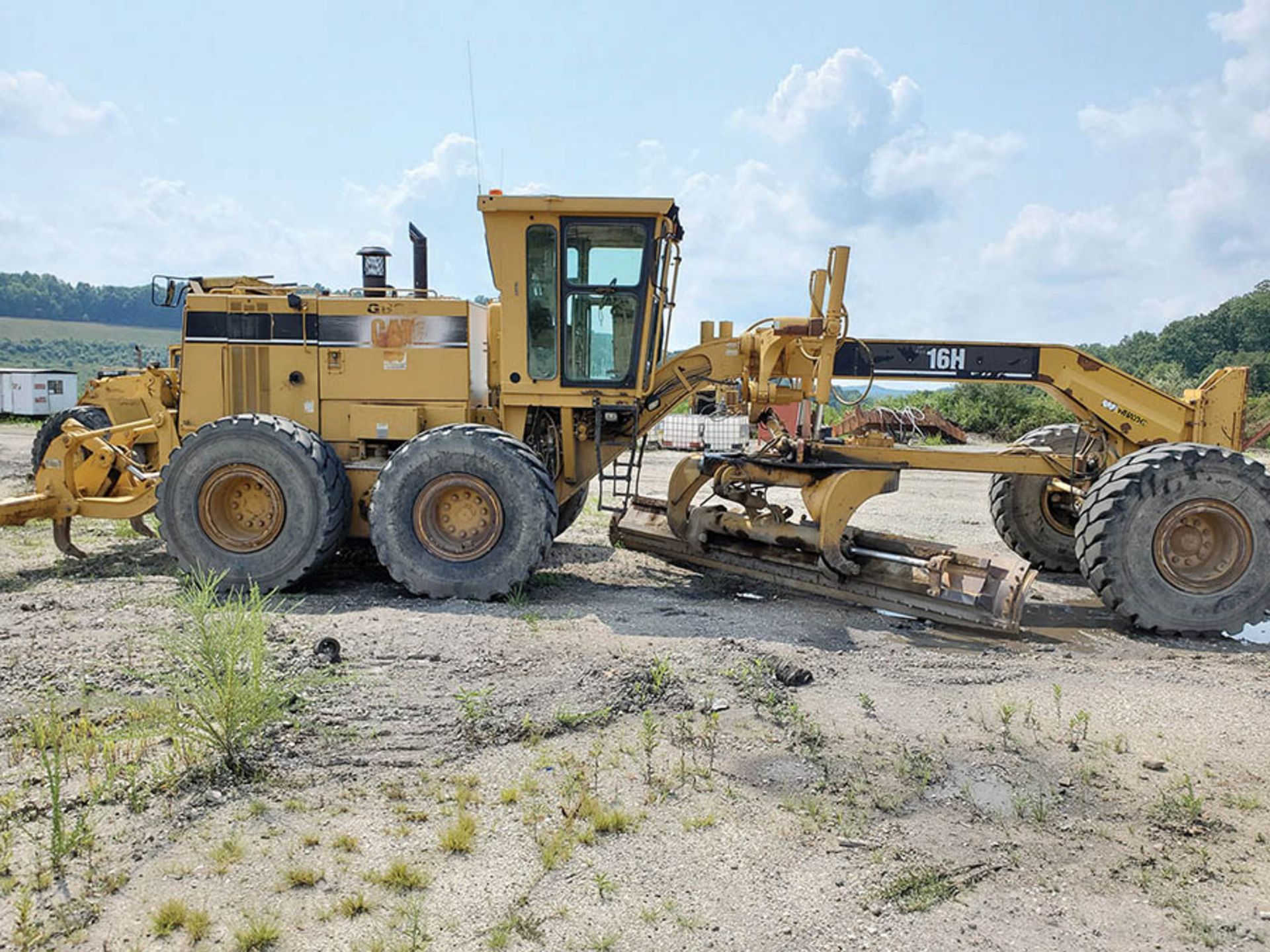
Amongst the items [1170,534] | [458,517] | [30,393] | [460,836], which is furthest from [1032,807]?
[30,393]

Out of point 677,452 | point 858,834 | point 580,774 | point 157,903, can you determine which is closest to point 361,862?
point 157,903

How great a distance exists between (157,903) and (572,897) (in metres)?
1.43

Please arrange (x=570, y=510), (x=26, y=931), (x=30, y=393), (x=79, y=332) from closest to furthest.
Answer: (x=26, y=931) < (x=570, y=510) < (x=30, y=393) < (x=79, y=332)

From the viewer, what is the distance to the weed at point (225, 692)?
424 centimetres

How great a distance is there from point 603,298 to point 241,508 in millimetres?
3510

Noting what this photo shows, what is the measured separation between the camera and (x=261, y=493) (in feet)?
26.0

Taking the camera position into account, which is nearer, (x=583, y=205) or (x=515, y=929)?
(x=515, y=929)

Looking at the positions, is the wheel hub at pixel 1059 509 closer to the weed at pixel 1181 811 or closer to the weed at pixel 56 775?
the weed at pixel 1181 811

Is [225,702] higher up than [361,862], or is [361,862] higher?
[225,702]

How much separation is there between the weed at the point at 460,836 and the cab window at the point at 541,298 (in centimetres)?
498

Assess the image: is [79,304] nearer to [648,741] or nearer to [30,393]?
[30,393]

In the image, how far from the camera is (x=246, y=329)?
8.59 m

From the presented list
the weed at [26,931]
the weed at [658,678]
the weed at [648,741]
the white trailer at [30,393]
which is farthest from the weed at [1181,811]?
the white trailer at [30,393]

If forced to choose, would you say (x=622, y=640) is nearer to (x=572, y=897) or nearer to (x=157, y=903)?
(x=572, y=897)
